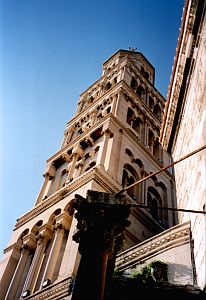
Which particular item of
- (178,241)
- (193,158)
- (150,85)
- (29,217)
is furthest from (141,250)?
(150,85)

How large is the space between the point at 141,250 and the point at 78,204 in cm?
459

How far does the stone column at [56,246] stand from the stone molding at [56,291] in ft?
1.78

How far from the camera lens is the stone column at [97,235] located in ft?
18.3

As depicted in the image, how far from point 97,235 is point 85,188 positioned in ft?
28.1

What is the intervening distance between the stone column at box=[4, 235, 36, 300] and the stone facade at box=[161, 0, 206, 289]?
7337 millimetres

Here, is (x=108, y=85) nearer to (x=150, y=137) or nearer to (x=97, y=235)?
(x=150, y=137)

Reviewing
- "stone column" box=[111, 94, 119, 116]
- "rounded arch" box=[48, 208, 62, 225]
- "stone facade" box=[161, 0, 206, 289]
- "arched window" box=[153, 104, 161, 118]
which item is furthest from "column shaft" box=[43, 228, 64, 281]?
"arched window" box=[153, 104, 161, 118]

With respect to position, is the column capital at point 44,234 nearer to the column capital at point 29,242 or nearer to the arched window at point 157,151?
the column capital at point 29,242

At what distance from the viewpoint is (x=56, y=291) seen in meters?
10.8

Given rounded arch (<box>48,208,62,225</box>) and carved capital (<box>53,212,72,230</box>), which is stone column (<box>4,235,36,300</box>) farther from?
carved capital (<box>53,212,72,230</box>)

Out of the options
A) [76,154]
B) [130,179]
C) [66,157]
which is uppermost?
[66,157]

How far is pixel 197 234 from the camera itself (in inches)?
279

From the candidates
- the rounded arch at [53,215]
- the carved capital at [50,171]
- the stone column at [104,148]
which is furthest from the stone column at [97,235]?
the carved capital at [50,171]

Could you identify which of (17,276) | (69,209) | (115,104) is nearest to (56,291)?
(17,276)
